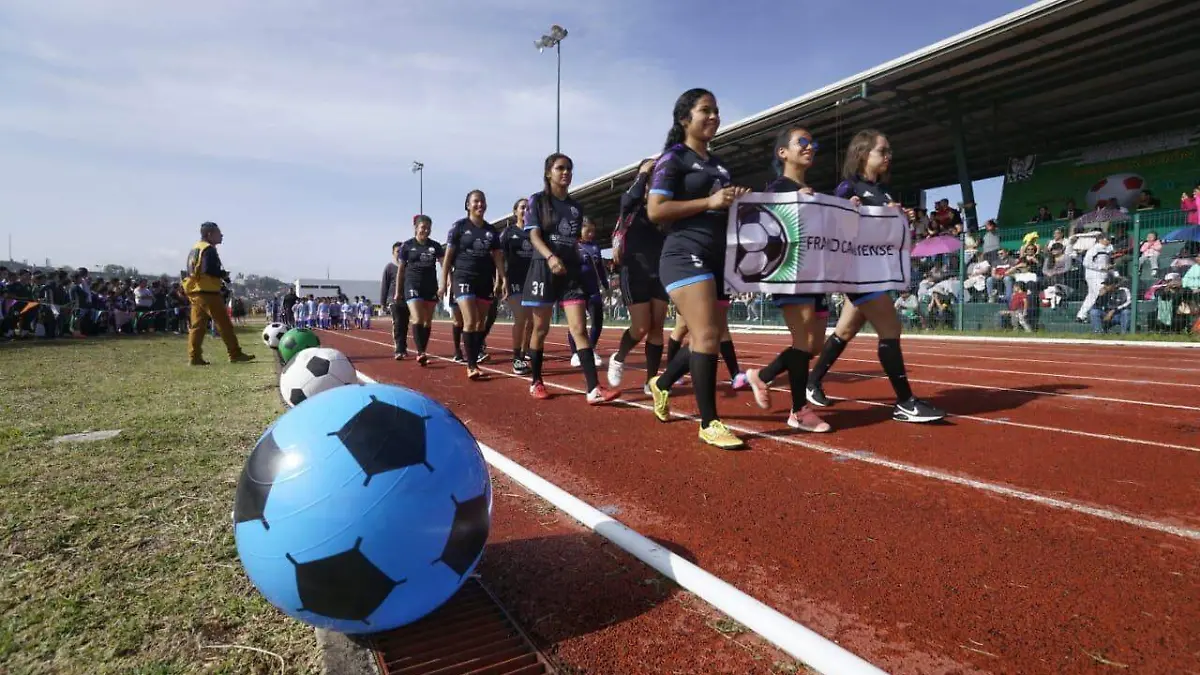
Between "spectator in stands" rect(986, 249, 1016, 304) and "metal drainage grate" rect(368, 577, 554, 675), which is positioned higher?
"spectator in stands" rect(986, 249, 1016, 304)

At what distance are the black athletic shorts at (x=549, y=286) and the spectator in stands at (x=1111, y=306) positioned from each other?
41.2 ft

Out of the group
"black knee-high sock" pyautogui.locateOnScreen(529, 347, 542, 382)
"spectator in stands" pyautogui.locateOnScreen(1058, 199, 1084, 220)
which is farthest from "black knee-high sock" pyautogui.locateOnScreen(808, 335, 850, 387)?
"spectator in stands" pyautogui.locateOnScreen(1058, 199, 1084, 220)

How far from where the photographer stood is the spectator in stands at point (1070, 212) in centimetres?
1888

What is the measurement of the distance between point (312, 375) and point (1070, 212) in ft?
71.7

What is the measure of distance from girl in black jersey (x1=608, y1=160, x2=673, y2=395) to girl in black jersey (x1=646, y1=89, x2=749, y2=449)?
59 centimetres

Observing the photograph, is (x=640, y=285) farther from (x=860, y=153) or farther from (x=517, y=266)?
(x=517, y=266)

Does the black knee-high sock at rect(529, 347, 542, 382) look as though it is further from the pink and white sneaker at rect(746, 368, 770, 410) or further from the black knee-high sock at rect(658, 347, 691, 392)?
the pink and white sneaker at rect(746, 368, 770, 410)

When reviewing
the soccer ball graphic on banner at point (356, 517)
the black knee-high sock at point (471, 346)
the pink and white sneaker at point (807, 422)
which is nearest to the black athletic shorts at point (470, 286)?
the black knee-high sock at point (471, 346)

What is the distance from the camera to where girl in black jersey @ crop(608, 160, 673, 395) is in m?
4.86

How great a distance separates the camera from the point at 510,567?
7.31ft

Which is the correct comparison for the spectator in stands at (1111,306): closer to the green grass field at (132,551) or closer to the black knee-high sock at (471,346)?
the black knee-high sock at (471,346)

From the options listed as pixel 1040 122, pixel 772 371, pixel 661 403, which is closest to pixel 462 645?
pixel 661 403

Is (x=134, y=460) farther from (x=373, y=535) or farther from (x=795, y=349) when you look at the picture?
(x=795, y=349)

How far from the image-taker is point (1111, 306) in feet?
42.7
